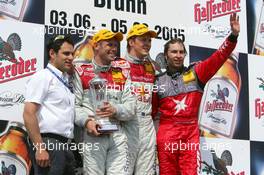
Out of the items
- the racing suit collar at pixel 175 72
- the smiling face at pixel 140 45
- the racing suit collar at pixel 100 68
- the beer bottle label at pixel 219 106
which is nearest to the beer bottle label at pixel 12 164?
the racing suit collar at pixel 100 68

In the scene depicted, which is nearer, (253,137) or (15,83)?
(15,83)

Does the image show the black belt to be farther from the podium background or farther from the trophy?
the podium background

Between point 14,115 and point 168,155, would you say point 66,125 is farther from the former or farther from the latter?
point 168,155

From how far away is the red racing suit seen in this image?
3.12 metres

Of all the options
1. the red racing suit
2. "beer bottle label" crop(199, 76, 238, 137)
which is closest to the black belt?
the red racing suit

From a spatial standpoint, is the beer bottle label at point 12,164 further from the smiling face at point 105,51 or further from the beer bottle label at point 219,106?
the beer bottle label at point 219,106

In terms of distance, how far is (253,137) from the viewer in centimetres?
381

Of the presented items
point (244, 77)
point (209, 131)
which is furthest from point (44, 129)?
point (244, 77)

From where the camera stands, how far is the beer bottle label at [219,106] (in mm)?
3662

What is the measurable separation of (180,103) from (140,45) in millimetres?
427

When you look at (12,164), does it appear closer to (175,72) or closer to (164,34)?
(175,72)

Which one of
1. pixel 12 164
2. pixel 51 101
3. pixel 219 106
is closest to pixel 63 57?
pixel 51 101

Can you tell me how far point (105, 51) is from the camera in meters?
3.00

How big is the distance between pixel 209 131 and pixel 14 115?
1389 millimetres
